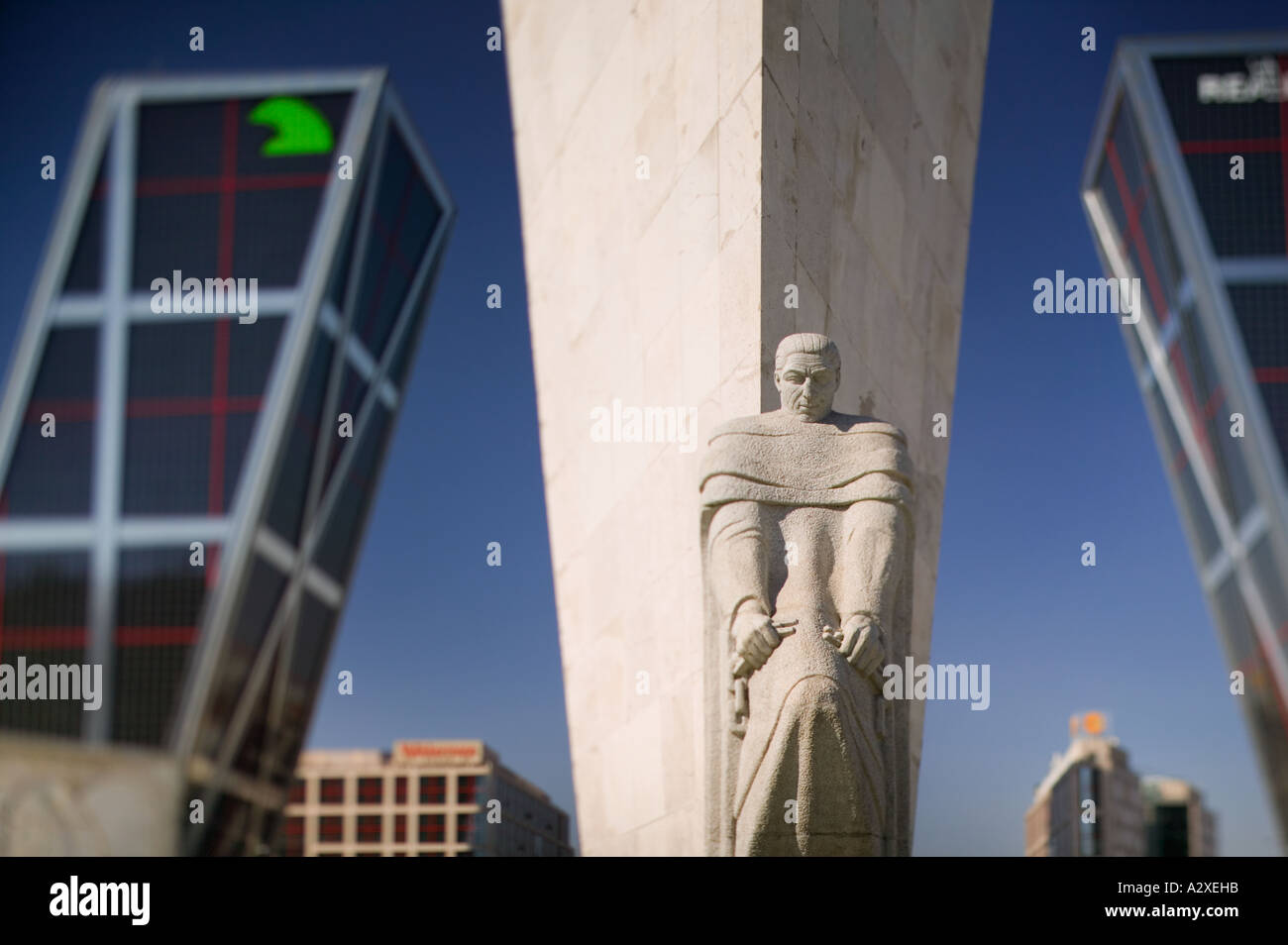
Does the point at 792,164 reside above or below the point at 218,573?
below

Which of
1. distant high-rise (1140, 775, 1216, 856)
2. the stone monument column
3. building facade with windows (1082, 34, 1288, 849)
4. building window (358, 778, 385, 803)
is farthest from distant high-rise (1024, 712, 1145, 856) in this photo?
the stone monument column

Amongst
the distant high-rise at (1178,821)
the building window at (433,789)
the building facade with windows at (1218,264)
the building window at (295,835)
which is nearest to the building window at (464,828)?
the building window at (433,789)

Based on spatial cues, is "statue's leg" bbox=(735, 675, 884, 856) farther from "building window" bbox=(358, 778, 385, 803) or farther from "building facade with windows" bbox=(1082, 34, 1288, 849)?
"building window" bbox=(358, 778, 385, 803)

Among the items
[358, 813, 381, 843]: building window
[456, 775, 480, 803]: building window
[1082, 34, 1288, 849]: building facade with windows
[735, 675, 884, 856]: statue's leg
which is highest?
[1082, 34, 1288, 849]: building facade with windows

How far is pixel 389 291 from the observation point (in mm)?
29750

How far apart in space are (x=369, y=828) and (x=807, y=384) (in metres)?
20.1

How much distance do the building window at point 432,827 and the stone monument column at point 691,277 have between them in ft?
33.7

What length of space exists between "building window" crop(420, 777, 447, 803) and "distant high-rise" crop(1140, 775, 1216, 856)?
924 inches

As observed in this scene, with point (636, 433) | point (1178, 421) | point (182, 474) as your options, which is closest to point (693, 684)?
point (636, 433)

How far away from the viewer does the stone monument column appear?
686 centimetres

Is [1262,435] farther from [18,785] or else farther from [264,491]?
[18,785]
